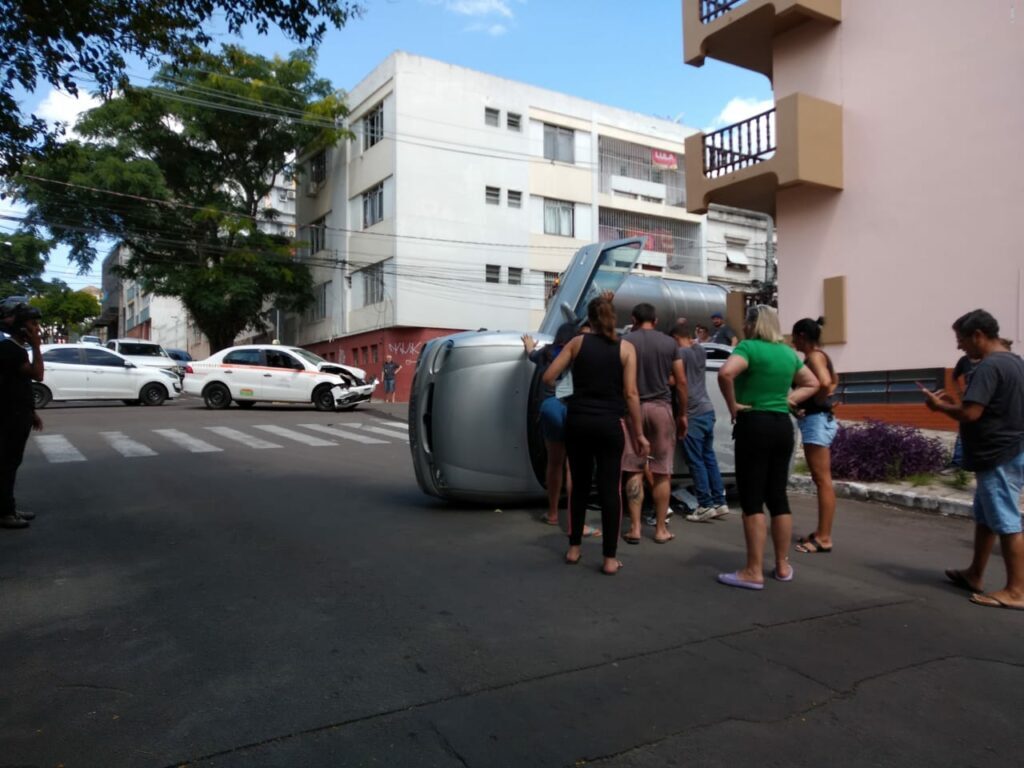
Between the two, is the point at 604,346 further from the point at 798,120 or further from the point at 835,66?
the point at 835,66

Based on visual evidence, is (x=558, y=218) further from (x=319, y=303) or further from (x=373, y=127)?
(x=319, y=303)

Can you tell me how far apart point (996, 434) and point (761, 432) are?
1.33m

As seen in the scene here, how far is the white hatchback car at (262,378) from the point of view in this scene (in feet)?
67.0

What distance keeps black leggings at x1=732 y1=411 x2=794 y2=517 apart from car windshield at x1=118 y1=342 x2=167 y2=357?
81.1 ft

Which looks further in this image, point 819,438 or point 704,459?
point 704,459

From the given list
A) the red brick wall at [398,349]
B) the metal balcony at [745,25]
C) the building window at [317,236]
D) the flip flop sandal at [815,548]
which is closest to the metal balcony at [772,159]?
the metal balcony at [745,25]

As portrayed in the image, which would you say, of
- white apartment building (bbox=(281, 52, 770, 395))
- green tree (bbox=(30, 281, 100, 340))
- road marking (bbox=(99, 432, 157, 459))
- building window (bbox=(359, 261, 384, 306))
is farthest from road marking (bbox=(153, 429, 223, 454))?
green tree (bbox=(30, 281, 100, 340))

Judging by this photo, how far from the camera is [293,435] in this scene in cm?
1447

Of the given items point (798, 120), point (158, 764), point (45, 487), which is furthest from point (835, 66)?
point (158, 764)

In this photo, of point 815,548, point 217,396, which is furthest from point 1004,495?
point 217,396

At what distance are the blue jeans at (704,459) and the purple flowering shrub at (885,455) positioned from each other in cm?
253

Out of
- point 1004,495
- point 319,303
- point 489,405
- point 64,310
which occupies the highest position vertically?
point 64,310

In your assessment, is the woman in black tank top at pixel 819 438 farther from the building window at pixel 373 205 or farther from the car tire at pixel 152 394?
the building window at pixel 373 205

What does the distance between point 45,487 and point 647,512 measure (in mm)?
6519
